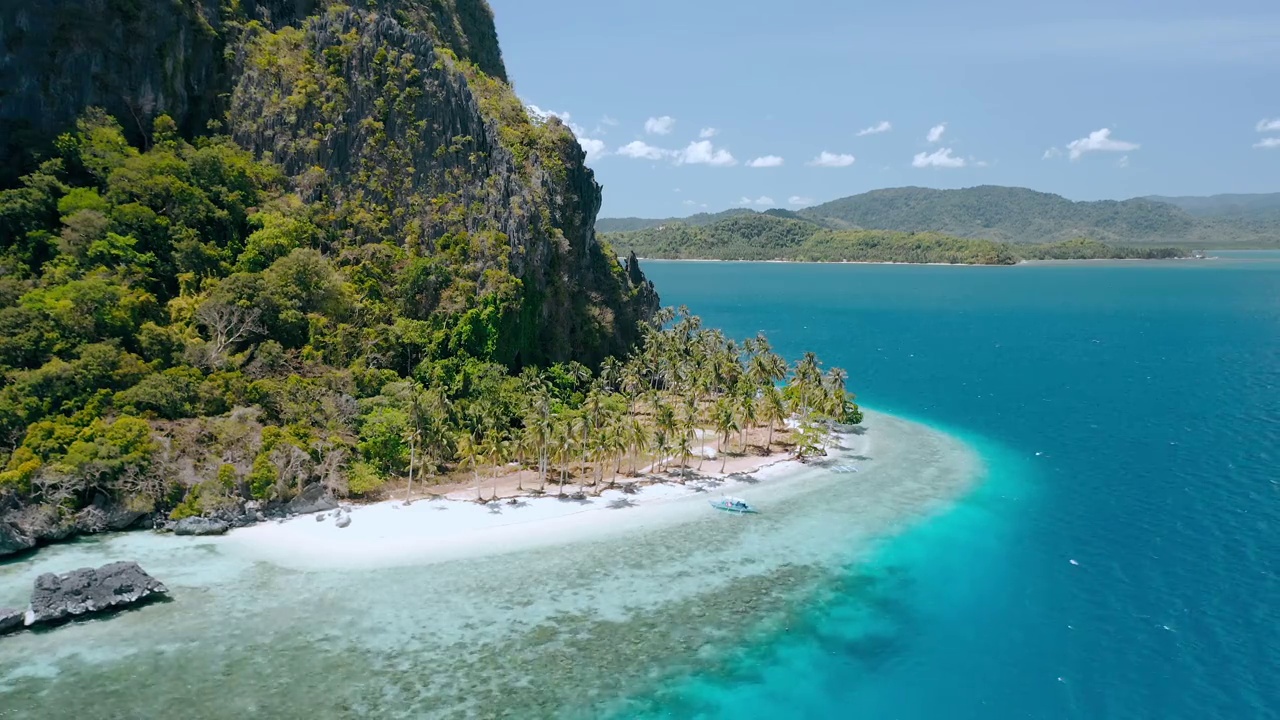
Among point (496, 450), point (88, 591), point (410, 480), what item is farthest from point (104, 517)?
point (496, 450)

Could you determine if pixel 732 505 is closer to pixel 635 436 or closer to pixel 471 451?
pixel 635 436

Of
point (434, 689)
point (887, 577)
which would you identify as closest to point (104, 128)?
point (434, 689)

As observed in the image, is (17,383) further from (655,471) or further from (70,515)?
(655,471)

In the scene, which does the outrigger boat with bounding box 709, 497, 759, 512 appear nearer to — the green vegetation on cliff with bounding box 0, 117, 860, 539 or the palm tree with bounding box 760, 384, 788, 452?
the green vegetation on cliff with bounding box 0, 117, 860, 539

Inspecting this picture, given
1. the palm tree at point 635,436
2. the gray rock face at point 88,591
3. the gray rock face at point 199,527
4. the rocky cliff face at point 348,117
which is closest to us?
the gray rock face at point 88,591

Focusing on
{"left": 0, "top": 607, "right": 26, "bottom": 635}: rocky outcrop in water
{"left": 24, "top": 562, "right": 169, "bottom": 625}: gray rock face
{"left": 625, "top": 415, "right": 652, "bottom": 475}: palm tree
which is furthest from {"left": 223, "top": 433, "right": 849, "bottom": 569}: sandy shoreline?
{"left": 0, "top": 607, "right": 26, "bottom": 635}: rocky outcrop in water

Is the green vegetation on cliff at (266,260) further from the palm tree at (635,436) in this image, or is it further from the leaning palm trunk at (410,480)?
the palm tree at (635,436)

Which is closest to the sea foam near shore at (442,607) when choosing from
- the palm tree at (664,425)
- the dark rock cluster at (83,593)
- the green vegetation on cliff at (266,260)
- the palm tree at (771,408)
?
the dark rock cluster at (83,593)
